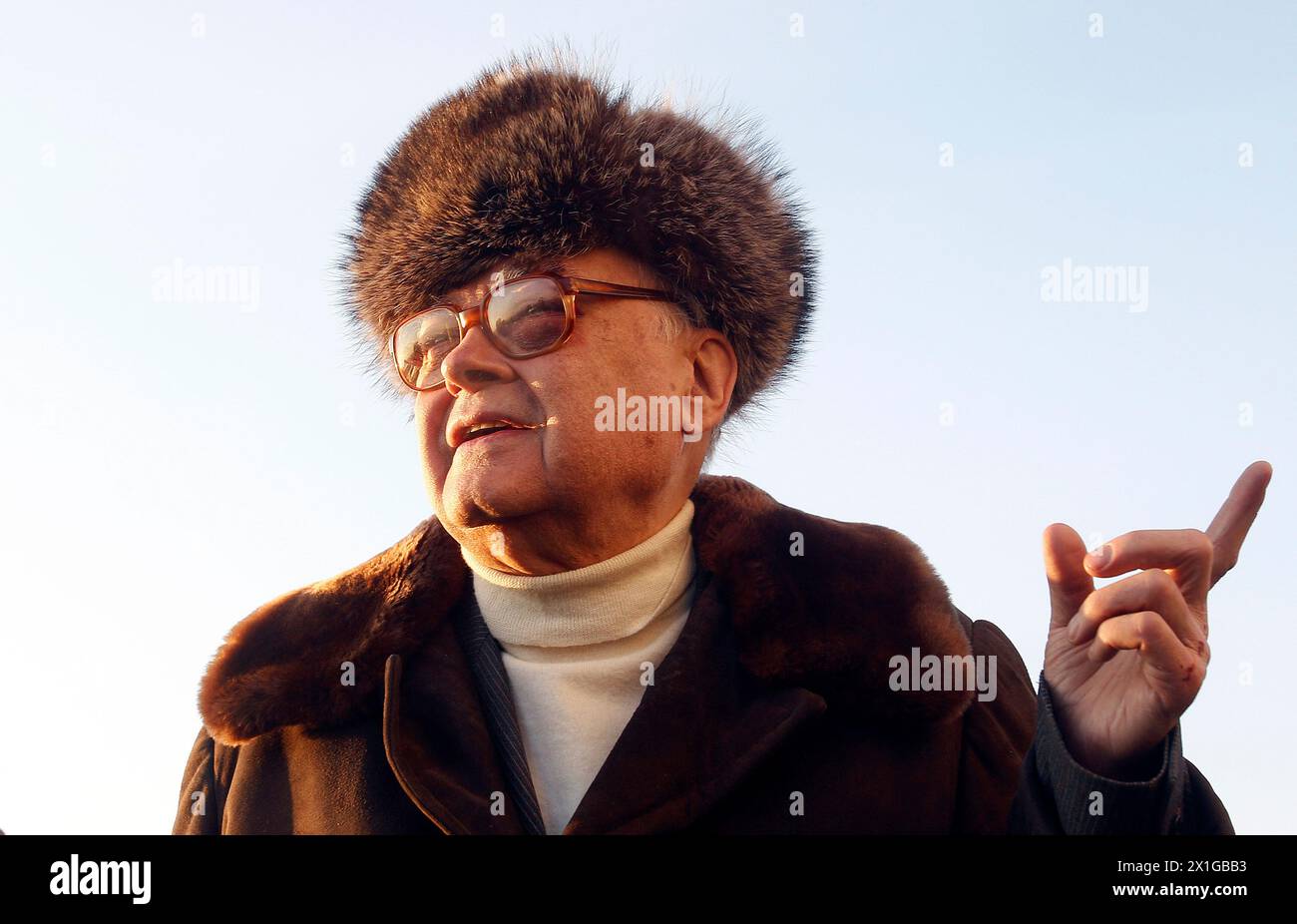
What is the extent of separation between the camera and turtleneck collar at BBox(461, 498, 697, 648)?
3182mm

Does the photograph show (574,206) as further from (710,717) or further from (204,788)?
(204,788)

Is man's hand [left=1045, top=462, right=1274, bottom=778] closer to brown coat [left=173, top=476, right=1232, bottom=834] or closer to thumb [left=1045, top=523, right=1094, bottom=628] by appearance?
thumb [left=1045, top=523, right=1094, bottom=628]

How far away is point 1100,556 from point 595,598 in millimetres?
1152

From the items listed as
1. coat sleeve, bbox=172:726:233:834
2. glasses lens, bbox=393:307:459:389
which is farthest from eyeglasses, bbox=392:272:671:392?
coat sleeve, bbox=172:726:233:834

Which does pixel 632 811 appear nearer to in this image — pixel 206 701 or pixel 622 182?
pixel 206 701

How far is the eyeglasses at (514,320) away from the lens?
10.1ft

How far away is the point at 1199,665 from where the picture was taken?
8.38ft

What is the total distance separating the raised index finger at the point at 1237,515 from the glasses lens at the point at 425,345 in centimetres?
165

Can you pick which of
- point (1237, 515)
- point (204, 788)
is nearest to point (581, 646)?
point (204, 788)

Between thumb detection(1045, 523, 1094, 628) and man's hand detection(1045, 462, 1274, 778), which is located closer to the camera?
man's hand detection(1045, 462, 1274, 778)

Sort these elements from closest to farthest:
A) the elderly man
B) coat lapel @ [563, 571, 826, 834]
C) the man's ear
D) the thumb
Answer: the thumb < coat lapel @ [563, 571, 826, 834] < the elderly man < the man's ear

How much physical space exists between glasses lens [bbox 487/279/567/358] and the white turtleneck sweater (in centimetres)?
52

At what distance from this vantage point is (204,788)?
3.45 metres
